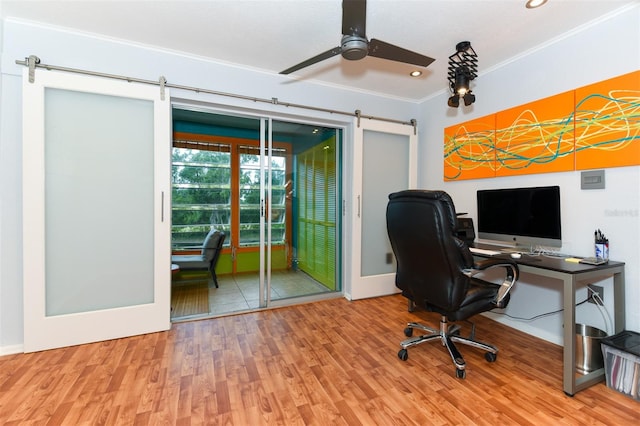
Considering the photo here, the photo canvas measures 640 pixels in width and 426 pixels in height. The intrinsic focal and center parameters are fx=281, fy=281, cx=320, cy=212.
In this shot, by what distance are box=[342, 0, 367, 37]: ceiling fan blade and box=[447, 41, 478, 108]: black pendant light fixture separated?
3.80 ft

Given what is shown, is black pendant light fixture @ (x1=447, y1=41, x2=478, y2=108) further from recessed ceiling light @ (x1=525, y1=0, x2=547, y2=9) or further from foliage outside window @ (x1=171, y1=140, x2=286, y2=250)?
foliage outside window @ (x1=171, y1=140, x2=286, y2=250)

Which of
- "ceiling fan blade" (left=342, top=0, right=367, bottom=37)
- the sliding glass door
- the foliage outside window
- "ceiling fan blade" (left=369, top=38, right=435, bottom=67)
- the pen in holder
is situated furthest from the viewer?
the foliage outside window

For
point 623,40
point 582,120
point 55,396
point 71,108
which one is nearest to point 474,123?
point 582,120

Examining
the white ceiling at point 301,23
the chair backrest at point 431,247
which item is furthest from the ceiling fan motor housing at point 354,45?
the chair backrest at point 431,247

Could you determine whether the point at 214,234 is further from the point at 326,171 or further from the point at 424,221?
the point at 424,221

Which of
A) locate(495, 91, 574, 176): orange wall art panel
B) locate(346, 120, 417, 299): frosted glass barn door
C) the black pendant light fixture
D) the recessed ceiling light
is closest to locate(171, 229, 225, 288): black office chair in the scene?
locate(346, 120, 417, 299): frosted glass barn door

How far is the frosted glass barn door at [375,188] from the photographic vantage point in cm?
346

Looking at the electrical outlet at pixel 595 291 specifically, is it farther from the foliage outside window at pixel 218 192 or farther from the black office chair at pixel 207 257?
the black office chair at pixel 207 257

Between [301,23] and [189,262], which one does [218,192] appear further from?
[301,23]

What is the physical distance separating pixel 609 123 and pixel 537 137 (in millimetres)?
475

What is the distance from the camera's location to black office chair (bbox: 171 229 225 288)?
3592 mm

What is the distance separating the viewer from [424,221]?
1860 millimetres

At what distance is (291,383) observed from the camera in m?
1.85

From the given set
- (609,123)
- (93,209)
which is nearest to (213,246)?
(93,209)
